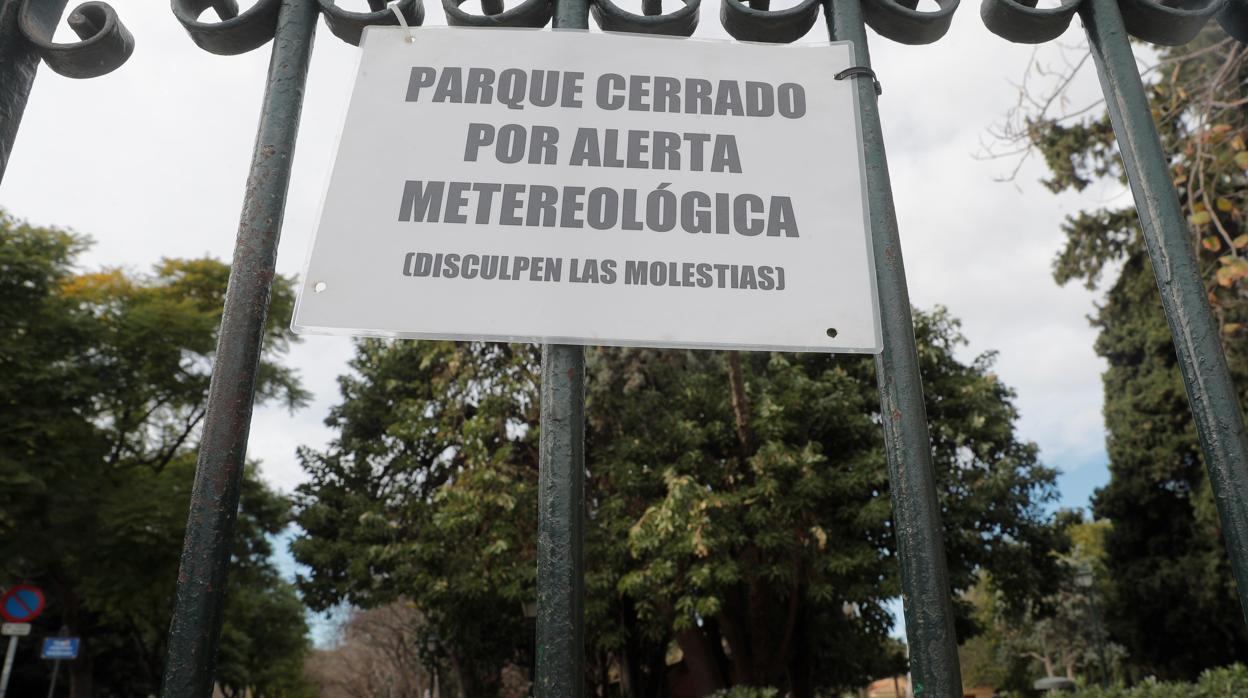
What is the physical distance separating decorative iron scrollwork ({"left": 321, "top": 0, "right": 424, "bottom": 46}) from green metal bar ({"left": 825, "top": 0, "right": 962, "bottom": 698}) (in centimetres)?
113

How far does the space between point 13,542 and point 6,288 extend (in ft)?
14.7

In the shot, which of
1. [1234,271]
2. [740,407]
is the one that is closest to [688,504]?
[740,407]

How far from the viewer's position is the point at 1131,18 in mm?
1964

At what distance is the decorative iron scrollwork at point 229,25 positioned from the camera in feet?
5.99

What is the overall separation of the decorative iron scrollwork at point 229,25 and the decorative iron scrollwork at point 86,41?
0.44 ft

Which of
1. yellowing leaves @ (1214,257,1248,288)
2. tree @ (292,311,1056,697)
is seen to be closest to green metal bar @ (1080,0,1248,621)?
yellowing leaves @ (1214,257,1248,288)

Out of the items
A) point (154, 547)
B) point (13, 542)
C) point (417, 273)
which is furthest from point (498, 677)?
point (417, 273)

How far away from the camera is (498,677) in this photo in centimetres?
2091

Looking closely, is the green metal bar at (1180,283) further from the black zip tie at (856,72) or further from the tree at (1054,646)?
the tree at (1054,646)

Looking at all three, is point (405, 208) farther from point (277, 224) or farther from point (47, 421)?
point (47, 421)

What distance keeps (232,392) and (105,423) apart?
711 inches

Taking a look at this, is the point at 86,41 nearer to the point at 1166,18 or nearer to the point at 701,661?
the point at 1166,18

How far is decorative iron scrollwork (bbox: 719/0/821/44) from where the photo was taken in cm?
186

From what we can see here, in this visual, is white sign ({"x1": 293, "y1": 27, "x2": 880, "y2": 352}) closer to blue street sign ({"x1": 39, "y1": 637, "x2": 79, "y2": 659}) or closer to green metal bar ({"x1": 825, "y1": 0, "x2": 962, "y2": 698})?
green metal bar ({"x1": 825, "y1": 0, "x2": 962, "y2": 698})
